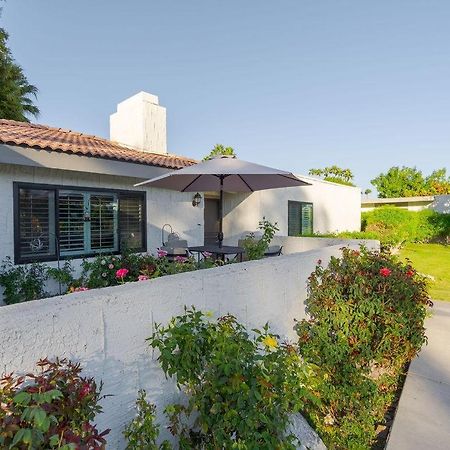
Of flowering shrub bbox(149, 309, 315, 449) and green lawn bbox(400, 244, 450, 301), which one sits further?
green lawn bbox(400, 244, 450, 301)

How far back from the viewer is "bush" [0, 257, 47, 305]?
632cm

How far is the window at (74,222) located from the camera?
22.9 feet

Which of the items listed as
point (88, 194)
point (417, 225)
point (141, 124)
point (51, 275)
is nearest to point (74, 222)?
point (88, 194)

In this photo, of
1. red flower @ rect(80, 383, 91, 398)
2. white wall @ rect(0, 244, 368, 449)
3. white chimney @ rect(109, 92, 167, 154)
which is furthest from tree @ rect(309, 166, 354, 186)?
red flower @ rect(80, 383, 91, 398)

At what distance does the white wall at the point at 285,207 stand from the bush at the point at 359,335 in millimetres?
9578

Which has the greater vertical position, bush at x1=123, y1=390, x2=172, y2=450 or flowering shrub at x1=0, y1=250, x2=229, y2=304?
flowering shrub at x1=0, y1=250, x2=229, y2=304

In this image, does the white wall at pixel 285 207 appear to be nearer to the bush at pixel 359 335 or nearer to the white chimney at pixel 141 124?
the white chimney at pixel 141 124

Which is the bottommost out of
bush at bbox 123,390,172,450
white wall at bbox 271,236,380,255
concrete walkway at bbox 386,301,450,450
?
concrete walkway at bbox 386,301,450,450

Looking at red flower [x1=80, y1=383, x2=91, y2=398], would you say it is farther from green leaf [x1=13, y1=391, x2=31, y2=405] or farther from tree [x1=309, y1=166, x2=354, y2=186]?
tree [x1=309, y1=166, x2=354, y2=186]

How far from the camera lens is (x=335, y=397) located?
14.9 feet

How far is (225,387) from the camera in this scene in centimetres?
262

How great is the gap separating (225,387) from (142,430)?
72 cm

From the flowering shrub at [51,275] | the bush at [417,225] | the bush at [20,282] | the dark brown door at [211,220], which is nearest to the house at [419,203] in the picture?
the bush at [417,225]

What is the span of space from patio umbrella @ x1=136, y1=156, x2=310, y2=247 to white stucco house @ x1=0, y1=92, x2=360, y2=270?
1239 mm
